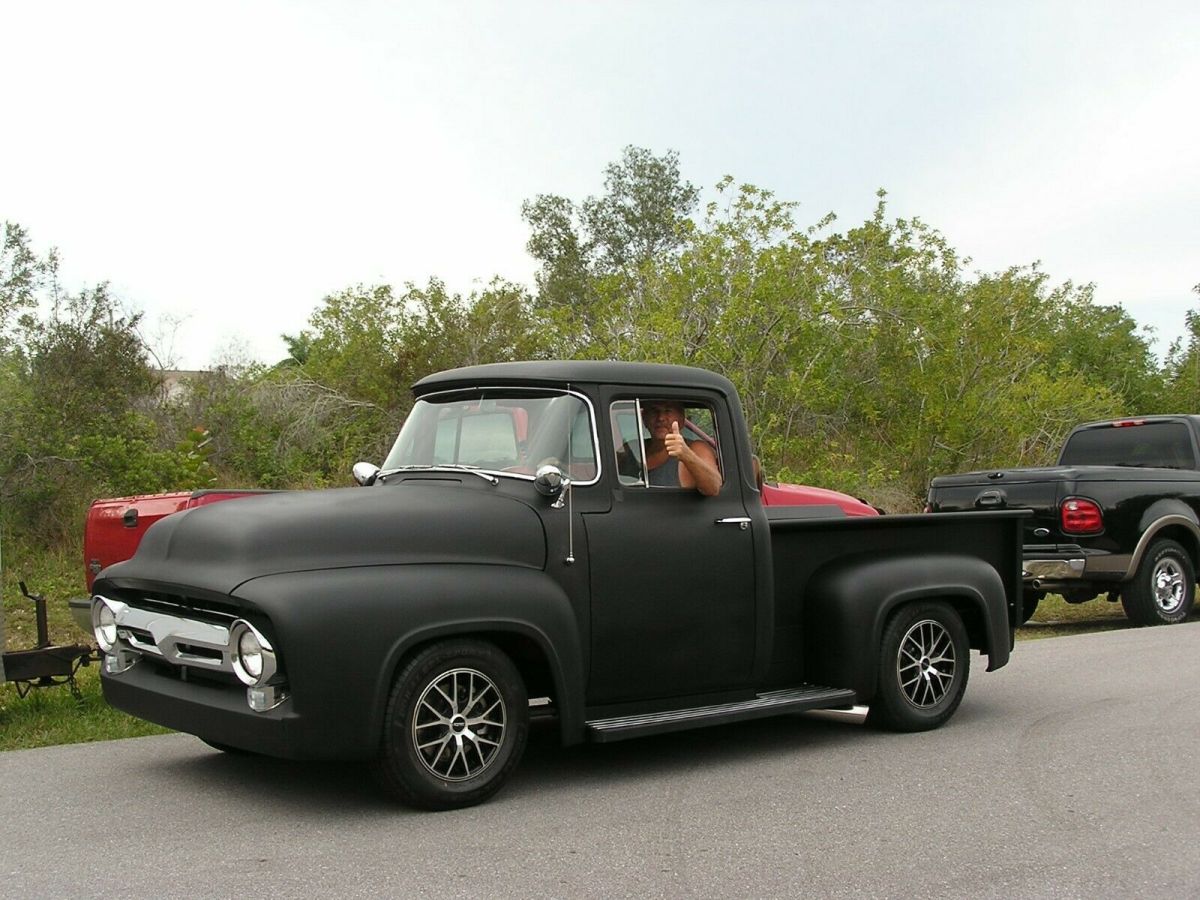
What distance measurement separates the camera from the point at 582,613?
20.6 feet

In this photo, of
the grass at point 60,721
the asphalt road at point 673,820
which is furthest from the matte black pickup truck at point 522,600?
the grass at point 60,721

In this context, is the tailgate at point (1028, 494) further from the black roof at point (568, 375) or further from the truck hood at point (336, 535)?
the truck hood at point (336, 535)

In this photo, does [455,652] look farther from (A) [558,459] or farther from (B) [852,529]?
(B) [852,529]

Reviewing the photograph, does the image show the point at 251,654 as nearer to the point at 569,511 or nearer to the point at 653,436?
the point at 569,511

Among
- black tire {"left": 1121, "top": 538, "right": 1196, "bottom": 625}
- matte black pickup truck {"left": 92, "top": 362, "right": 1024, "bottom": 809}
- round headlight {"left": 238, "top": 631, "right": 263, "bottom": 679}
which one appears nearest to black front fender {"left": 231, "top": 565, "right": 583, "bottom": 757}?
matte black pickup truck {"left": 92, "top": 362, "right": 1024, "bottom": 809}

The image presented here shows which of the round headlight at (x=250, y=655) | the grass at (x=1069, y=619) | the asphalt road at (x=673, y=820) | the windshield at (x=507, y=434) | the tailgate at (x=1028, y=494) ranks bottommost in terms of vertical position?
the grass at (x=1069, y=619)

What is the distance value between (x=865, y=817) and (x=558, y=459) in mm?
2161

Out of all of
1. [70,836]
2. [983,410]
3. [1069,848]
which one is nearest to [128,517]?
[70,836]

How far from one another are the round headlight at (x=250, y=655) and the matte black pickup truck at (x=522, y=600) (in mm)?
11

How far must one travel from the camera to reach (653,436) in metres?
6.84

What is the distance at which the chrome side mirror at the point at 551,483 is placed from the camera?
6234 millimetres

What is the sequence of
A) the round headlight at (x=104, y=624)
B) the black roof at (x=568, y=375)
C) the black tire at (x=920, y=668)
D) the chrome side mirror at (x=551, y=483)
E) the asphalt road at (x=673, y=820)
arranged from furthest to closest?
the black tire at (x=920, y=668) → the black roof at (x=568, y=375) → the round headlight at (x=104, y=624) → the chrome side mirror at (x=551, y=483) → the asphalt road at (x=673, y=820)

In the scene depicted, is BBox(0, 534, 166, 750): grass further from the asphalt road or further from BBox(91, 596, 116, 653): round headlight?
BBox(91, 596, 116, 653): round headlight

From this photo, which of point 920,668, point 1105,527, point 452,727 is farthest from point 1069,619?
point 452,727
